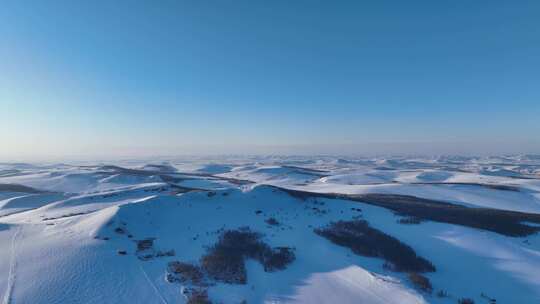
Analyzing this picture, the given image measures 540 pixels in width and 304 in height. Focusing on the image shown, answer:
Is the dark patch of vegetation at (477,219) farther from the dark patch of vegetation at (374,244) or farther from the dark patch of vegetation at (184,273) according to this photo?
the dark patch of vegetation at (184,273)

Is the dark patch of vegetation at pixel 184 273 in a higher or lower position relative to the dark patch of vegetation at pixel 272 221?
higher

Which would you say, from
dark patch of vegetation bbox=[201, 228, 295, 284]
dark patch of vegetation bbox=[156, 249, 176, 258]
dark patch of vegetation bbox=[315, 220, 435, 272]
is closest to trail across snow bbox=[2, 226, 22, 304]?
dark patch of vegetation bbox=[156, 249, 176, 258]

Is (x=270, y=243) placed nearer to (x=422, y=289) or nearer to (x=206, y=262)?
(x=206, y=262)

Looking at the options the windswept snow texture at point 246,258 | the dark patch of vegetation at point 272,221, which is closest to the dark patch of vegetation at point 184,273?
the windswept snow texture at point 246,258

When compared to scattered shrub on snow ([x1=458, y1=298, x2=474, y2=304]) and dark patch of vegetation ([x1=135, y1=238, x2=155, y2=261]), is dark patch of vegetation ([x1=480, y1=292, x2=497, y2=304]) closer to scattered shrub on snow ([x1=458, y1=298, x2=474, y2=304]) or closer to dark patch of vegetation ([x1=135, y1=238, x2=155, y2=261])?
scattered shrub on snow ([x1=458, y1=298, x2=474, y2=304])

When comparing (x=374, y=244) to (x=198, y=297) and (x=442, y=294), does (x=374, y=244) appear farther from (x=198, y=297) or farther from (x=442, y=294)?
(x=198, y=297)

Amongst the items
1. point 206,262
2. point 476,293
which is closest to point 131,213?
point 206,262
